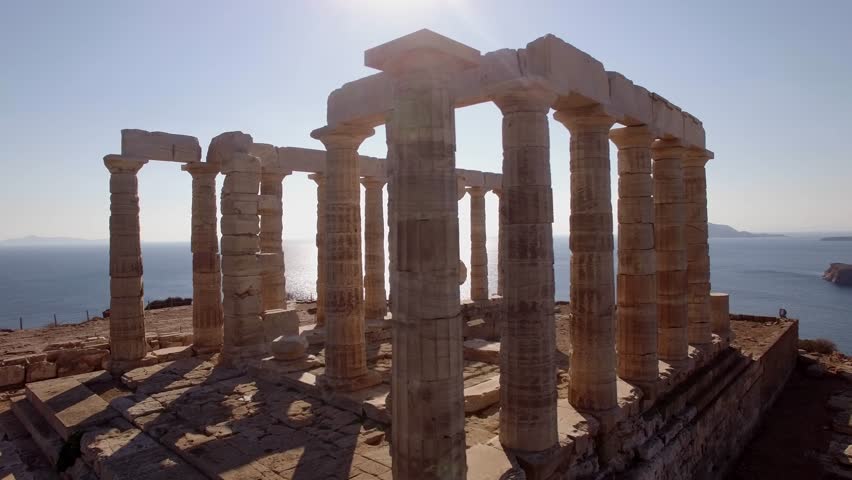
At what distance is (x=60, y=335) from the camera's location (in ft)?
73.6

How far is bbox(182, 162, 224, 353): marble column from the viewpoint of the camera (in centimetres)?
1652

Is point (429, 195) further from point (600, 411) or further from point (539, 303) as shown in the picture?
point (600, 411)

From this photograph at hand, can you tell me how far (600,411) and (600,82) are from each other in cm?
630

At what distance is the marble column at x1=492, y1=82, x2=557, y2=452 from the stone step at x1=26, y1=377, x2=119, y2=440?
9.04 meters

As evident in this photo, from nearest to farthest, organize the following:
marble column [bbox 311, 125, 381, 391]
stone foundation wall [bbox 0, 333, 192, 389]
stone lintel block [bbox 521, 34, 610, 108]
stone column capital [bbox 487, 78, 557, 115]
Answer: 1. stone column capital [bbox 487, 78, 557, 115]
2. stone lintel block [bbox 521, 34, 610, 108]
3. marble column [bbox 311, 125, 381, 391]
4. stone foundation wall [bbox 0, 333, 192, 389]

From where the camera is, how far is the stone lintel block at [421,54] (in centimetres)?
→ 625

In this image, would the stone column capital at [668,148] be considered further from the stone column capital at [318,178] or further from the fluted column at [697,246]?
the stone column capital at [318,178]

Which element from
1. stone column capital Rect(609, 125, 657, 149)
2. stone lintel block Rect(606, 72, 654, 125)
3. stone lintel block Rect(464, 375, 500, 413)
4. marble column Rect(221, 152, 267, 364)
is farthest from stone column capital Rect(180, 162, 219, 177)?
stone lintel block Rect(606, 72, 654, 125)

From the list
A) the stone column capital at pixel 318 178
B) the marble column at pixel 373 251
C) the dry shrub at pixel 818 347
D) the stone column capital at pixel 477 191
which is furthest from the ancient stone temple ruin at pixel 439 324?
the stone column capital at pixel 477 191

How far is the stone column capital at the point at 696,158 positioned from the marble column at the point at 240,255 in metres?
12.8

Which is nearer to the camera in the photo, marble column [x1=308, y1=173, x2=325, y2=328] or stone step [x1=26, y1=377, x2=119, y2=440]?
stone step [x1=26, y1=377, x2=119, y2=440]

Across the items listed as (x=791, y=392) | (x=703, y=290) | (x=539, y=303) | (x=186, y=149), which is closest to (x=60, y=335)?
(x=186, y=149)

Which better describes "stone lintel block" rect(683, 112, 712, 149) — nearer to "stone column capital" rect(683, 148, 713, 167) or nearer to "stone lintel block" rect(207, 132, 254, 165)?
"stone column capital" rect(683, 148, 713, 167)

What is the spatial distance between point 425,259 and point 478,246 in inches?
781
